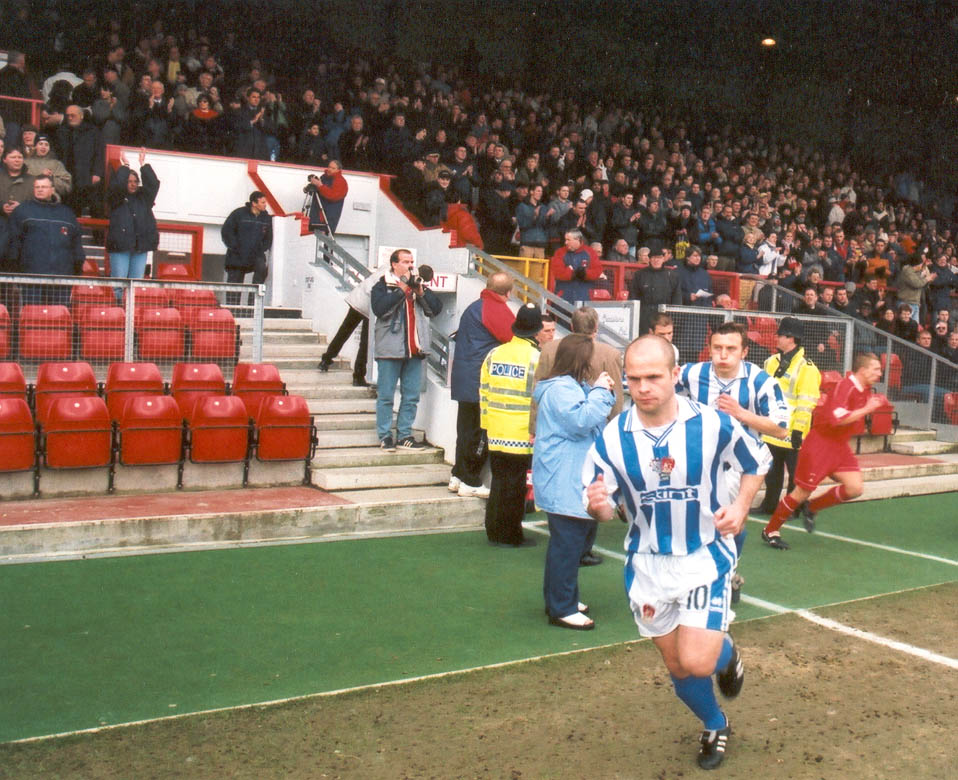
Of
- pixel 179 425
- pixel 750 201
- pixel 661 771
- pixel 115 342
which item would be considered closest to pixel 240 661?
pixel 661 771

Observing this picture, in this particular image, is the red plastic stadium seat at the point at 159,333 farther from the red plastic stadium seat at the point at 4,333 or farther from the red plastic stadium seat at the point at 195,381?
the red plastic stadium seat at the point at 4,333

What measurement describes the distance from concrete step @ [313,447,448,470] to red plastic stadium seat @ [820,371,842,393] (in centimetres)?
554

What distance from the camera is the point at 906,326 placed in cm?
1716

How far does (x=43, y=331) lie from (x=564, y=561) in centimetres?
594

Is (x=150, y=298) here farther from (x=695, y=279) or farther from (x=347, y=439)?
(x=695, y=279)

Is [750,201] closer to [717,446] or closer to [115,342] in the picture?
[115,342]

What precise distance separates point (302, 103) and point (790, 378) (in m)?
11.8

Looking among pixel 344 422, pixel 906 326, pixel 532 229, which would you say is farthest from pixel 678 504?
pixel 906 326

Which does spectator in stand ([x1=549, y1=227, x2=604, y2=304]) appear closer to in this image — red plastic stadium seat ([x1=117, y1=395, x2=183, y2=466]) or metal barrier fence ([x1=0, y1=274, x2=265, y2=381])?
metal barrier fence ([x1=0, y1=274, x2=265, y2=381])

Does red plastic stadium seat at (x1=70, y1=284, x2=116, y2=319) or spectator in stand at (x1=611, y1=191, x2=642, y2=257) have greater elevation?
spectator in stand at (x1=611, y1=191, x2=642, y2=257)

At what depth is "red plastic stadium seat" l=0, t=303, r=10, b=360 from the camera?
31.0 feet

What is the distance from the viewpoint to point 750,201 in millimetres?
21250

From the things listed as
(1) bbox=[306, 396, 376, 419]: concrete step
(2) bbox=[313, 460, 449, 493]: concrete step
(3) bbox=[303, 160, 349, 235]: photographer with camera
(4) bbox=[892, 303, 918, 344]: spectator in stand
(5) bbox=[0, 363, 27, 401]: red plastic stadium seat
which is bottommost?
(2) bbox=[313, 460, 449, 493]: concrete step

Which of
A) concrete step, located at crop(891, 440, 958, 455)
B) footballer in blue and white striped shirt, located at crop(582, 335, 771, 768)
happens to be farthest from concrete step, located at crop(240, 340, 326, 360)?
footballer in blue and white striped shirt, located at crop(582, 335, 771, 768)
